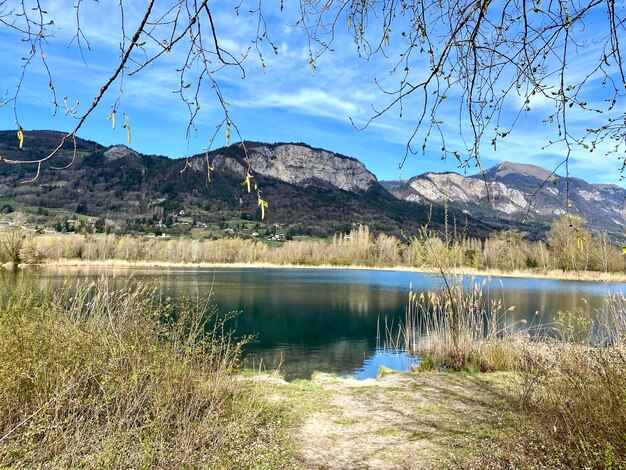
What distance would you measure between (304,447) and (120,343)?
7.20 ft

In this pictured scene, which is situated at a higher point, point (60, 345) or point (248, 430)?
point (60, 345)

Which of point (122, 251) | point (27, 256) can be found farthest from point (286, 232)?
point (27, 256)

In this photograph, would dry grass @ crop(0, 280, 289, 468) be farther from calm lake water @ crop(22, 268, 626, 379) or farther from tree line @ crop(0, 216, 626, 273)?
tree line @ crop(0, 216, 626, 273)

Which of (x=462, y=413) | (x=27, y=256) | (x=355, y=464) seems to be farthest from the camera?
(x=27, y=256)

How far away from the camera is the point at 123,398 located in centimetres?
371

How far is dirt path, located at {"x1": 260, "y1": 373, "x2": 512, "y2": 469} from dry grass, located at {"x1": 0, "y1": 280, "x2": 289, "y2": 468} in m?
0.47

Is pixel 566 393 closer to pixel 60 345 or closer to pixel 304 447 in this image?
pixel 304 447

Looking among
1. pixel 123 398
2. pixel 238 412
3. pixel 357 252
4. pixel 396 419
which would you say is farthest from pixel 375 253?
pixel 123 398

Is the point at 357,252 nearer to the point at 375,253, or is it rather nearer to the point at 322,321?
the point at 375,253

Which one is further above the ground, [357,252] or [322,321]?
[357,252]

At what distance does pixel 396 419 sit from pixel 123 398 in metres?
3.06

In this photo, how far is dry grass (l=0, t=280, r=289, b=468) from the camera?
3068 mm

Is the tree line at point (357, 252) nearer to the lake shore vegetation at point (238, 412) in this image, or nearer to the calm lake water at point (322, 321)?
the lake shore vegetation at point (238, 412)

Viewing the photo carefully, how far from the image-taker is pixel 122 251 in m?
88.2
